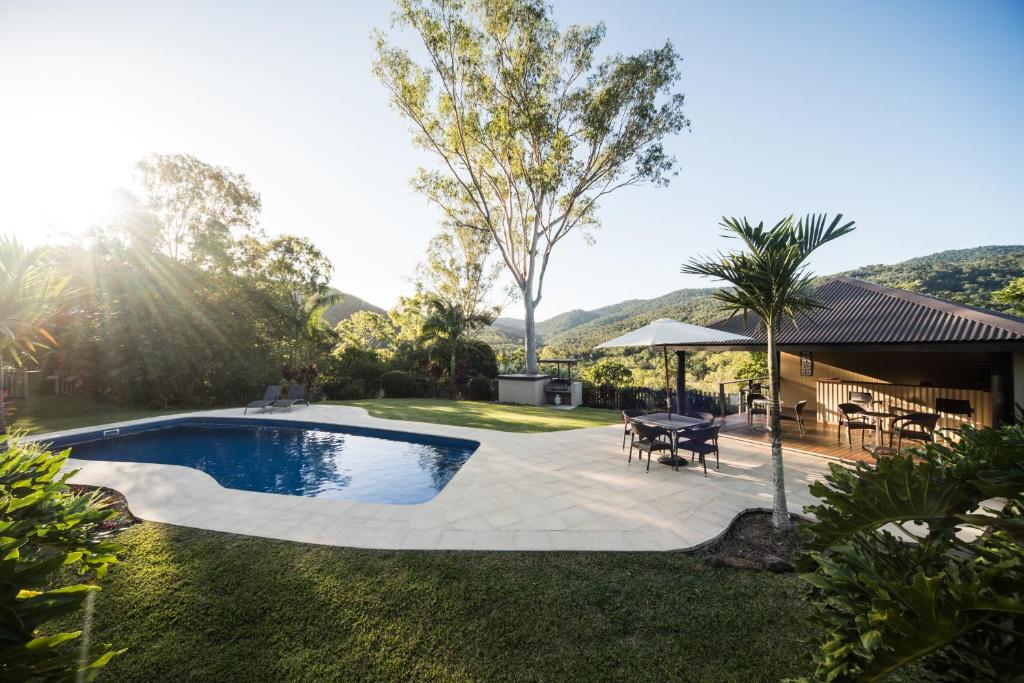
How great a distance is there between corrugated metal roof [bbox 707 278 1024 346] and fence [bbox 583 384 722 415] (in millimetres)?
4430

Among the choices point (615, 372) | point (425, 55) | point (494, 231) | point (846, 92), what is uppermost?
point (425, 55)

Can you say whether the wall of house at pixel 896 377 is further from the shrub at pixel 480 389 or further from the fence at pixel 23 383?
the fence at pixel 23 383

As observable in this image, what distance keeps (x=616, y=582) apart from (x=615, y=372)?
14330 mm

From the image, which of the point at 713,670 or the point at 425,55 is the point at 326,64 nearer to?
the point at 425,55

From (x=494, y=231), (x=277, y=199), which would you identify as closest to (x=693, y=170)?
(x=494, y=231)

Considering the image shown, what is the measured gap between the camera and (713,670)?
2.75 meters

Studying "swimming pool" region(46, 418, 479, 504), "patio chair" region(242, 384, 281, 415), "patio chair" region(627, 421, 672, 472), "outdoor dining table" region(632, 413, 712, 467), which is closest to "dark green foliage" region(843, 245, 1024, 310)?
"outdoor dining table" region(632, 413, 712, 467)

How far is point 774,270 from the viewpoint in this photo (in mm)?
4844

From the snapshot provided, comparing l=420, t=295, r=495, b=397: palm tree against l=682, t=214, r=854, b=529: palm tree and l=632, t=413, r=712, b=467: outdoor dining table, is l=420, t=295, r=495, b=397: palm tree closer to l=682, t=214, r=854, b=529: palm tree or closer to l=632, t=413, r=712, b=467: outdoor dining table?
l=632, t=413, r=712, b=467: outdoor dining table

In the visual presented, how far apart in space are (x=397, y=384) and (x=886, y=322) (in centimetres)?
1941

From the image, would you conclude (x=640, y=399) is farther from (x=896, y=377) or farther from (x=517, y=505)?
(x=517, y=505)

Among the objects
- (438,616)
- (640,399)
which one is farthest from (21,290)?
(640,399)

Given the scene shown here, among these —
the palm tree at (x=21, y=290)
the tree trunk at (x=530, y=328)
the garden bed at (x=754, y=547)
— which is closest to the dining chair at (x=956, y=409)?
the garden bed at (x=754, y=547)

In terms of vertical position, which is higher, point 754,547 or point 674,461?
point 674,461
